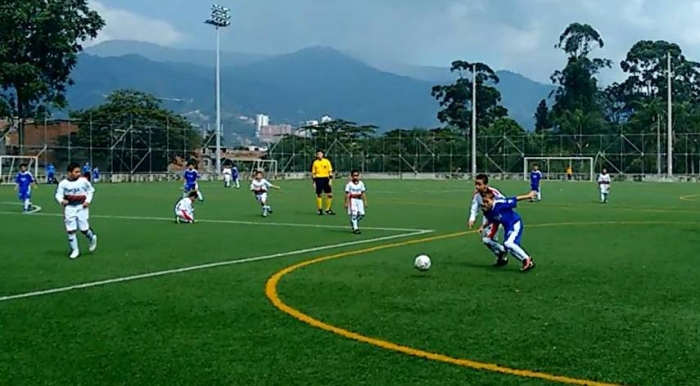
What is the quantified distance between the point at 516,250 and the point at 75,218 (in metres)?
7.59

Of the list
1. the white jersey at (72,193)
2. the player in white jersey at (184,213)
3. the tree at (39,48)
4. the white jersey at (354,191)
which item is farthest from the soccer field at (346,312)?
the tree at (39,48)

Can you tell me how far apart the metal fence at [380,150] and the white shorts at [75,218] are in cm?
5553

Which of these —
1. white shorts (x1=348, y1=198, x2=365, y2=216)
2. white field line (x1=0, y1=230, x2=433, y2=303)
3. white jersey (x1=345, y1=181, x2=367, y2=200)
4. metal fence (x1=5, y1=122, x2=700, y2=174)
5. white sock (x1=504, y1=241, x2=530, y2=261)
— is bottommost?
white field line (x1=0, y1=230, x2=433, y2=303)

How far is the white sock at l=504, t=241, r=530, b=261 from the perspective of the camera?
1292cm

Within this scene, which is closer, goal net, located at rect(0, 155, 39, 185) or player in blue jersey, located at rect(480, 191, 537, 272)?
player in blue jersey, located at rect(480, 191, 537, 272)

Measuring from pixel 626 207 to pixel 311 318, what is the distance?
929 inches

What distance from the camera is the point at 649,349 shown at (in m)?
7.70

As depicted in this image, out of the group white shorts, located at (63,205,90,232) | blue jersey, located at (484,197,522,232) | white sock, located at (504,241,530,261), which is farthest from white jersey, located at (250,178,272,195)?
white sock, located at (504,241,530,261)

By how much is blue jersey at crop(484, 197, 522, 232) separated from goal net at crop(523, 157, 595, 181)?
2468 inches

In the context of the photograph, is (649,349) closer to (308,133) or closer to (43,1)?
(43,1)

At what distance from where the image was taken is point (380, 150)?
285 ft

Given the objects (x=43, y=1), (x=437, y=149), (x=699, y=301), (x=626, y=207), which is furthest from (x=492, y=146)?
(x=699, y=301)

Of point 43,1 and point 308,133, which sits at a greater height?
point 43,1

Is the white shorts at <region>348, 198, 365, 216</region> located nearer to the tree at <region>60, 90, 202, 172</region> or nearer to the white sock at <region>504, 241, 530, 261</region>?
the white sock at <region>504, 241, 530, 261</region>
